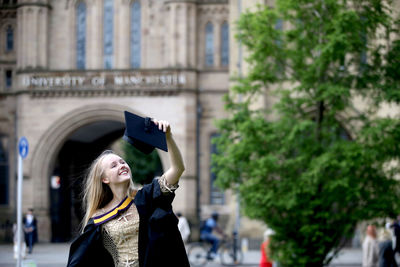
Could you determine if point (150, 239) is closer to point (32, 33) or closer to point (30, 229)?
point (30, 229)

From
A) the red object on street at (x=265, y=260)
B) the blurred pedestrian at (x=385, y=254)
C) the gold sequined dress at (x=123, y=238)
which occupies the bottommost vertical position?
the red object on street at (x=265, y=260)

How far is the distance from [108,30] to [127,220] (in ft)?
88.7

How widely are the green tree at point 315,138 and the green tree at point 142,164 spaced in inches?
955

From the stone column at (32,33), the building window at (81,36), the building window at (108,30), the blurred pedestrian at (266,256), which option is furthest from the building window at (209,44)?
the blurred pedestrian at (266,256)

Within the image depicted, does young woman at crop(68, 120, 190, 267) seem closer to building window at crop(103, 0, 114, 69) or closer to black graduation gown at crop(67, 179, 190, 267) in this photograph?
black graduation gown at crop(67, 179, 190, 267)

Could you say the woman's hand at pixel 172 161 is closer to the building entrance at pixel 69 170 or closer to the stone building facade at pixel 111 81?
the stone building facade at pixel 111 81

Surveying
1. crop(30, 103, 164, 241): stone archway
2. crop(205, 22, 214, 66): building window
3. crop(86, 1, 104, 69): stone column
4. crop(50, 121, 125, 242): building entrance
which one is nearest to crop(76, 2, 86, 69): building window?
crop(86, 1, 104, 69): stone column

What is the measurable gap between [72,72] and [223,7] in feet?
23.4

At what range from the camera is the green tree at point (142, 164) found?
38562 mm

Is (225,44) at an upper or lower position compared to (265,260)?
upper

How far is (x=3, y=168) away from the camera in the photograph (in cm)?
3058

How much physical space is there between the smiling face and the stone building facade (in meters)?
23.6

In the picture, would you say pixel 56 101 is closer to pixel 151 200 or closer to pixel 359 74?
pixel 359 74

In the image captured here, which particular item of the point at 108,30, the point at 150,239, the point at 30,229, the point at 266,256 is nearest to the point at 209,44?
the point at 108,30
